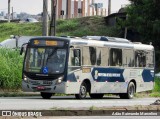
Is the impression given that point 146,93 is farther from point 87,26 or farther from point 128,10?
point 87,26

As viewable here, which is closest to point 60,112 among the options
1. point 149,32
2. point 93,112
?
point 93,112

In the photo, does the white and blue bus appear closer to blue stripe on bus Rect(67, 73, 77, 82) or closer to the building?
blue stripe on bus Rect(67, 73, 77, 82)

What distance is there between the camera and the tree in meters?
55.7

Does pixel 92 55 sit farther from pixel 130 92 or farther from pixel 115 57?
pixel 130 92

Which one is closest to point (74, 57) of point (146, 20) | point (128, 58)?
point (128, 58)

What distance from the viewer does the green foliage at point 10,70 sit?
33.0 m

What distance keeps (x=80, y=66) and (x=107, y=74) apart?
2685 mm

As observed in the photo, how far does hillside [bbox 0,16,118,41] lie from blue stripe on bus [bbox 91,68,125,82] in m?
38.0

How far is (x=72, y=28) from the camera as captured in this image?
252ft

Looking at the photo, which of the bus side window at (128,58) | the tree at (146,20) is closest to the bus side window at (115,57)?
the bus side window at (128,58)

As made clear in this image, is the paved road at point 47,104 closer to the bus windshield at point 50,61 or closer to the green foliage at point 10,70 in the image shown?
the bus windshield at point 50,61

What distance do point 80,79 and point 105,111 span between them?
11.0 meters

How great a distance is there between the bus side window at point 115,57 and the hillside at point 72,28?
1498 inches

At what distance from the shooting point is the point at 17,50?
3712 cm
